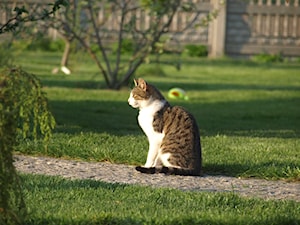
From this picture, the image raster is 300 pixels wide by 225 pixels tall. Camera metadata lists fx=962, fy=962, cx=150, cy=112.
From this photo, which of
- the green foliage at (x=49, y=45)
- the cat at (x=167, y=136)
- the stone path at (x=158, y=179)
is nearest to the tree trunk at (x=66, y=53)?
the green foliage at (x=49, y=45)

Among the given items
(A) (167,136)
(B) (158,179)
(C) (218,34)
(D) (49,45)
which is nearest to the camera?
(B) (158,179)

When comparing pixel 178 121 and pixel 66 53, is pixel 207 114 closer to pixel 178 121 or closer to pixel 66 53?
pixel 178 121

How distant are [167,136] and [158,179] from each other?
0.66 m

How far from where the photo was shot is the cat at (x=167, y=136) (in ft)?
30.2

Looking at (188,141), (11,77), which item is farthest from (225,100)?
(11,77)

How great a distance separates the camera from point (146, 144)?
11.0 m

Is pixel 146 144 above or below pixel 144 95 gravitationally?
below

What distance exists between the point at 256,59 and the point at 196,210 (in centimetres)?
2060

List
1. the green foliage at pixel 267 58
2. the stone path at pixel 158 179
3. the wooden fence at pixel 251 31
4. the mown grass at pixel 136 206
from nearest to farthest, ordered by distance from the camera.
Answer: the mown grass at pixel 136 206 < the stone path at pixel 158 179 < the wooden fence at pixel 251 31 < the green foliage at pixel 267 58

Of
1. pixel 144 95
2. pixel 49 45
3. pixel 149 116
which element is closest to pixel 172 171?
pixel 149 116

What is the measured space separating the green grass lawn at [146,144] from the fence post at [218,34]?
3.73 metres

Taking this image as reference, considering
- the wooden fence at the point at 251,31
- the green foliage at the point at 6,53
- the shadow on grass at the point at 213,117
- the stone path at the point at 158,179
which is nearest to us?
the stone path at the point at 158,179

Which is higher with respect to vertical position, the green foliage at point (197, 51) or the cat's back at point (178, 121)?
the cat's back at point (178, 121)

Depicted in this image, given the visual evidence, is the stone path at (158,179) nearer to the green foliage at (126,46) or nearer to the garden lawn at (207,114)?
the garden lawn at (207,114)
